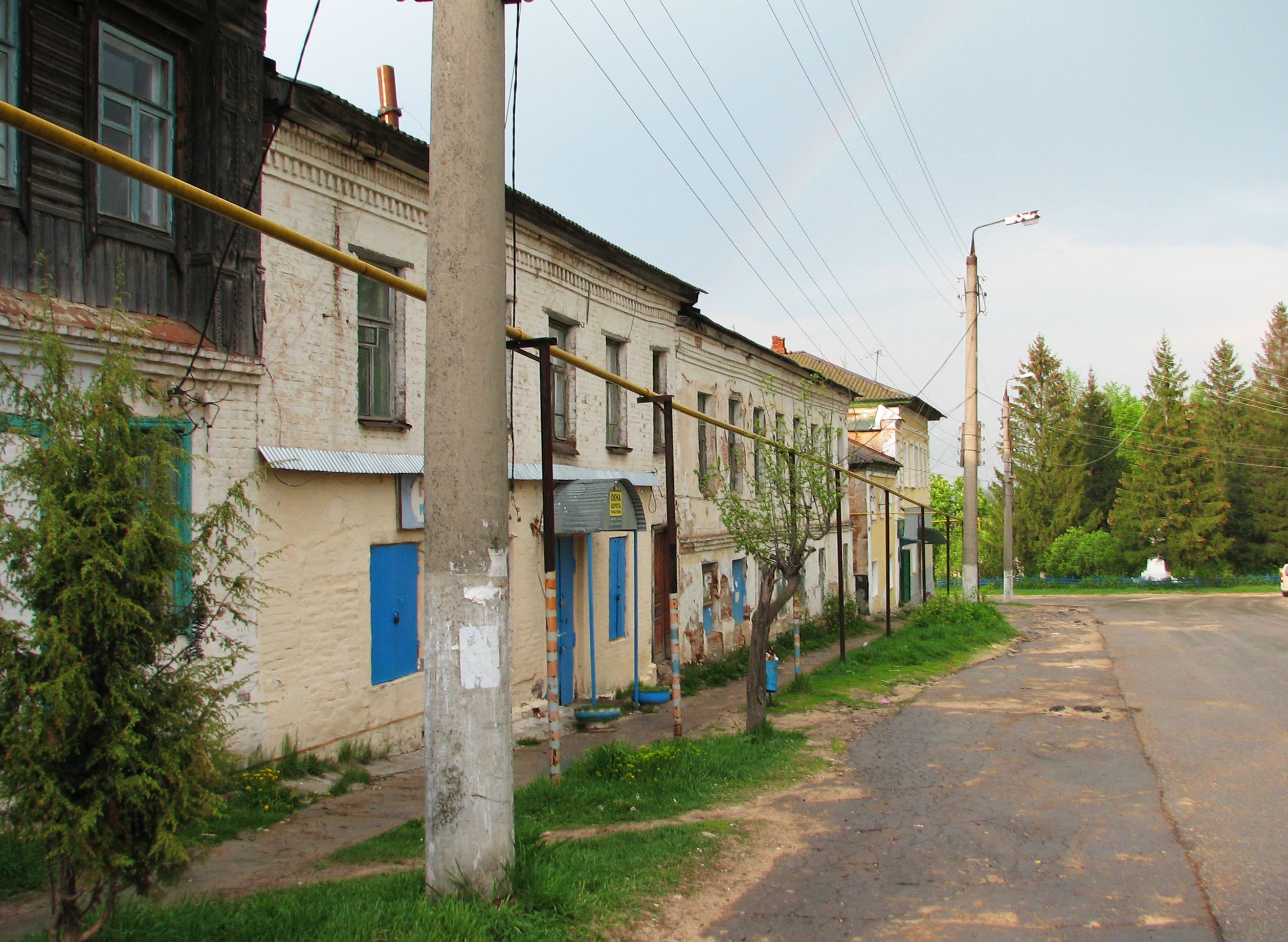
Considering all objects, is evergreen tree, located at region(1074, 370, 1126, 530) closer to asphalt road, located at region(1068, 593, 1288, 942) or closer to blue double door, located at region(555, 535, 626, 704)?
asphalt road, located at region(1068, 593, 1288, 942)

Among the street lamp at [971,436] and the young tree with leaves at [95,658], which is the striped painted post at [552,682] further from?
the street lamp at [971,436]

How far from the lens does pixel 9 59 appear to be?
7039mm

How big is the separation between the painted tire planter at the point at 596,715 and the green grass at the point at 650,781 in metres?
2.15

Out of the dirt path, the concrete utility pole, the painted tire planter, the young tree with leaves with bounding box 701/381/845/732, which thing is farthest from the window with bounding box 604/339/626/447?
the concrete utility pole

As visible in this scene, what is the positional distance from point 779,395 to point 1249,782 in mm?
16087

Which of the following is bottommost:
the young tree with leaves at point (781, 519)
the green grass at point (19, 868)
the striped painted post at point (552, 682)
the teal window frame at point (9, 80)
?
the green grass at point (19, 868)

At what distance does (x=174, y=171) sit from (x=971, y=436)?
23506 mm

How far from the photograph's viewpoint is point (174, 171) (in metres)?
8.24

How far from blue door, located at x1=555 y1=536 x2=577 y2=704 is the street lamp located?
16177 mm

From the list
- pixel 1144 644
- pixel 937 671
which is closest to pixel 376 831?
pixel 937 671

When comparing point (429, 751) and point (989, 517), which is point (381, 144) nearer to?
point (429, 751)

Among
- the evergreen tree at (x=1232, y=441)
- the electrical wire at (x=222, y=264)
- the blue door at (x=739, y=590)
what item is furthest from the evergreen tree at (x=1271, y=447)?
the electrical wire at (x=222, y=264)

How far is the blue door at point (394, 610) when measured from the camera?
10.1 m

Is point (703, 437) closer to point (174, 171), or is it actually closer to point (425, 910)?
point (174, 171)
